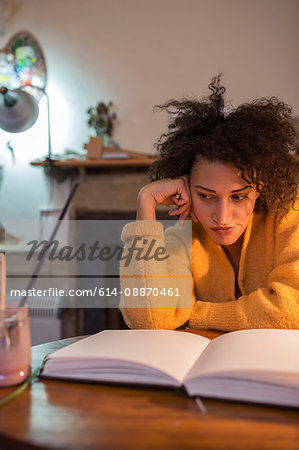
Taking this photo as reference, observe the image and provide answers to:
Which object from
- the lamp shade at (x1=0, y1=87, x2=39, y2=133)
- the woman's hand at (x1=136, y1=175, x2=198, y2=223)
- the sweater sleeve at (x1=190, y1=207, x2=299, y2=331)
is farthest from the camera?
the lamp shade at (x1=0, y1=87, x2=39, y2=133)

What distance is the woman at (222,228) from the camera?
0.92m

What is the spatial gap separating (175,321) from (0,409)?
0.56 m

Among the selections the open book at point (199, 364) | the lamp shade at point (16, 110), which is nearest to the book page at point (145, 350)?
the open book at point (199, 364)

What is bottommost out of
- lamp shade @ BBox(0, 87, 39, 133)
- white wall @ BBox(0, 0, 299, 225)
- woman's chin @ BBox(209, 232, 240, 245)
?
woman's chin @ BBox(209, 232, 240, 245)

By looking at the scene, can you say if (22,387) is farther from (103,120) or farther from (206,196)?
(103,120)

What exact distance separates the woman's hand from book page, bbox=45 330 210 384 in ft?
1.42

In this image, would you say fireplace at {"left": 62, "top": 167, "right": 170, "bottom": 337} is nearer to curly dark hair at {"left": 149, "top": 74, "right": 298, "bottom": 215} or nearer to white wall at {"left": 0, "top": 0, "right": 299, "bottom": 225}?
white wall at {"left": 0, "top": 0, "right": 299, "bottom": 225}

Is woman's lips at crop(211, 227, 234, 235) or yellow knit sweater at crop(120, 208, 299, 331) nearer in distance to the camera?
yellow knit sweater at crop(120, 208, 299, 331)

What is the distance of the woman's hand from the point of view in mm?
1070

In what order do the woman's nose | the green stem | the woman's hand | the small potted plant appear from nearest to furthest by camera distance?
the green stem
the woman's nose
the woman's hand
the small potted plant

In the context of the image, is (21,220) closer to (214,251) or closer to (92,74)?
(92,74)

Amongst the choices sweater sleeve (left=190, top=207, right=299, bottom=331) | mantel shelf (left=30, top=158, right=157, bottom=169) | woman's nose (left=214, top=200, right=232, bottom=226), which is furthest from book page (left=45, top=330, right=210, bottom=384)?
mantel shelf (left=30, top=158, right=157, bottom=169)

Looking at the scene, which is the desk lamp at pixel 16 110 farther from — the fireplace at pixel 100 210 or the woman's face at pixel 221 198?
the woman's face at pixel 221 198

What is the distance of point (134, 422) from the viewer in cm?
42
